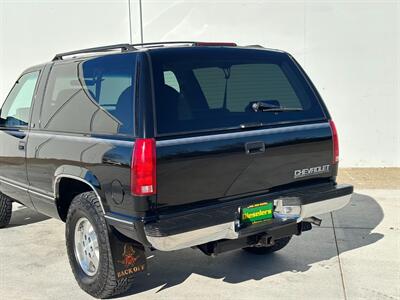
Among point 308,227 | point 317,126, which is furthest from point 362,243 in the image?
point 317,126

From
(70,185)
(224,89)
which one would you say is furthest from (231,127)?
(70,185)

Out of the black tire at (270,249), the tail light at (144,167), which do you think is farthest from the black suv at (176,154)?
the black tire at (270,249)

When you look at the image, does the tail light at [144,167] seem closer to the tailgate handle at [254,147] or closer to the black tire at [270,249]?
the tailgate handle at [254,147]

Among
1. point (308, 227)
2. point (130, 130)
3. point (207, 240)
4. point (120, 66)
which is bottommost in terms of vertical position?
point (308, 227)

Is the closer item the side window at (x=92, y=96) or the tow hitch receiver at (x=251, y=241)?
the side window at (x=92, y=96)

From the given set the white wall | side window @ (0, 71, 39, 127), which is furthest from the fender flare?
the white wall

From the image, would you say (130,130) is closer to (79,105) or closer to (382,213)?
Answer: (79,105)

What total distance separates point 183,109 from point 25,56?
300 inches

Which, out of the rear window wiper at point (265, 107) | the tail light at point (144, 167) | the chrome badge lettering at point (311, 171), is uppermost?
the rear window wiper at point (265, 107)

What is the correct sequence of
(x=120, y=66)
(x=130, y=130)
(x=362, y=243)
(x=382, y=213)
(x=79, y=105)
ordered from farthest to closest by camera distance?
(x=382, y=213) < (x=362, y=243) < (x=79, y=105) < (x=120, y=66) < (x=130, y=130)

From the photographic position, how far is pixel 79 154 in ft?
12.6

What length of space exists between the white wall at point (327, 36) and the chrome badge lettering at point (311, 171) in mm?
5367

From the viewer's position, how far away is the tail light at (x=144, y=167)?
10.7 feet

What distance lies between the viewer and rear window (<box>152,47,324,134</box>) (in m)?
3.50
